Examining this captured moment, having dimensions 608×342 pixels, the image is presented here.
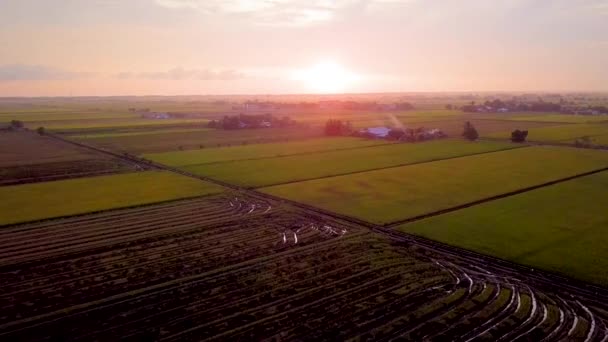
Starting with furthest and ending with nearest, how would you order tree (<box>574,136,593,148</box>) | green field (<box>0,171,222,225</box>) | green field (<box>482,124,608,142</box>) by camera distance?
green field (<box>482,124,608,142</box>) → tree (<box>574,136,593,148</box>) → green field (<box>0,171,222,225</box>)

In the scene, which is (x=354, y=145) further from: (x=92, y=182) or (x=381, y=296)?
(x=381, y=296)

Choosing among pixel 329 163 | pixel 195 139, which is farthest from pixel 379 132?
pixel 195 139

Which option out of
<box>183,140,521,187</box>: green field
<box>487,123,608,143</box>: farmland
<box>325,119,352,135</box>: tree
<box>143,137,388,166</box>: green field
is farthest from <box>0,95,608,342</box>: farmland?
<box>325,119,352,135</box>: tree

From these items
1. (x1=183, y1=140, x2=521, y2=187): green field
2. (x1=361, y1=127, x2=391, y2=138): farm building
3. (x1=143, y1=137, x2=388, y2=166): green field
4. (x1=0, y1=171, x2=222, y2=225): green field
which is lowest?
(x1=0, y1=171, x2=222, y2=225): green field

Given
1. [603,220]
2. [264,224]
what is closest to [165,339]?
[264,224]

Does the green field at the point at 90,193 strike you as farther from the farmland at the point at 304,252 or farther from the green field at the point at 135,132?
the green field at the point at 135,132

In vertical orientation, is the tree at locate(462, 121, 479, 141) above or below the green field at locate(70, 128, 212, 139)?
above

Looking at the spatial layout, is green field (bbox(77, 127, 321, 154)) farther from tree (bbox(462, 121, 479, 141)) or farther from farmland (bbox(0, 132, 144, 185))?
tree (bbox(462, 121, 479, 141))
